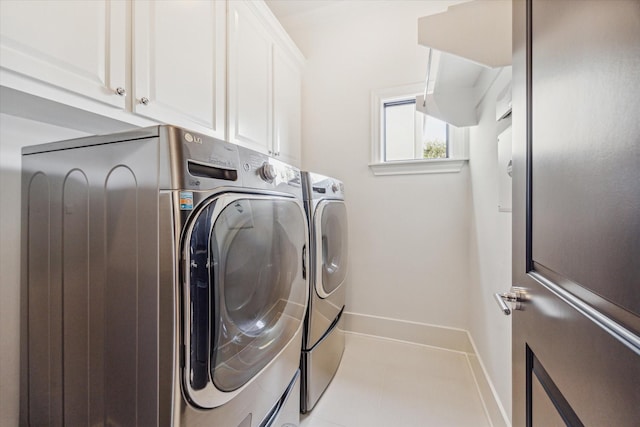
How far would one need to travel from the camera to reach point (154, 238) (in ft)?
2.17

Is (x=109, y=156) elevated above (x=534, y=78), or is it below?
below

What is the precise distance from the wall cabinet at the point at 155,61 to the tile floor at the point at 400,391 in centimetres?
162

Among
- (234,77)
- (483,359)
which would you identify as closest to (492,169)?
(483,359)

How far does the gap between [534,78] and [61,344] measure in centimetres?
152

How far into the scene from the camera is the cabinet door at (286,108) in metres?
2.03

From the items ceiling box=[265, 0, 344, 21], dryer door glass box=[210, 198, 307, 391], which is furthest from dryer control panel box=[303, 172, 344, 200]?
ceiling box=[265, 0, 344, 21]

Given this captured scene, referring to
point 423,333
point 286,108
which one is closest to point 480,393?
point 423,333

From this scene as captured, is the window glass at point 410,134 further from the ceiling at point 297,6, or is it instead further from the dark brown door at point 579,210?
the dark brown door at point 579,210

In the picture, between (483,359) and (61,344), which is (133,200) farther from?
(483,359)

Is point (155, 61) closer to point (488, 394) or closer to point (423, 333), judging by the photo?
point (488, 394)

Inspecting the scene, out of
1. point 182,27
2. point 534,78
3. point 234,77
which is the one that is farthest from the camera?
point 234,77

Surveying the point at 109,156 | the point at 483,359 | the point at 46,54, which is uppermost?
the point at 46,54

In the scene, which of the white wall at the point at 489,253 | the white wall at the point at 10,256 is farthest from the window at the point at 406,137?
the white wall at the point at 10,256

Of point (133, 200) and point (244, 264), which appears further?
point (244, 264)
